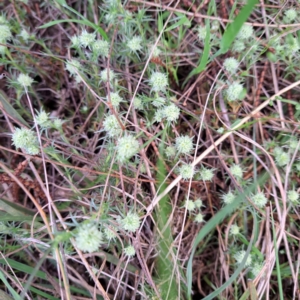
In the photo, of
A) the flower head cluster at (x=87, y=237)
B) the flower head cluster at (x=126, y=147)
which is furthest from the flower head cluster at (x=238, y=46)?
the flower head cluster at (x=87, y=237)

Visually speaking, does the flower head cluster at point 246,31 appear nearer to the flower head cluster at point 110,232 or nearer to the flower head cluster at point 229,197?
the flower head cluster at point 229,197

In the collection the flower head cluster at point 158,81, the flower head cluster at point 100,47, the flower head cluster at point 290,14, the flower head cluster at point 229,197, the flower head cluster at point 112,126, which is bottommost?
the flower head cluster at point 229,197

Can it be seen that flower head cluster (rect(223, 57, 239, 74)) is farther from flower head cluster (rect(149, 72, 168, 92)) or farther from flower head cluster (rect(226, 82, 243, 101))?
flower head cluster (rect(149, 72, 168, 92))

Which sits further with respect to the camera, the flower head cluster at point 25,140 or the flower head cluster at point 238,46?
the flower head cluster at point 238,46

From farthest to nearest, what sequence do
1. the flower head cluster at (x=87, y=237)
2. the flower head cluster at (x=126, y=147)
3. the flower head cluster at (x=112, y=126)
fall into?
the flower head cluster at (x=112, y=126) < the flower head cluster at (x=126, y=147) < the flower head cluster at (x=87, y=237)

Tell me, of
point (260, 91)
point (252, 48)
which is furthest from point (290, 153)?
point (252, 48)

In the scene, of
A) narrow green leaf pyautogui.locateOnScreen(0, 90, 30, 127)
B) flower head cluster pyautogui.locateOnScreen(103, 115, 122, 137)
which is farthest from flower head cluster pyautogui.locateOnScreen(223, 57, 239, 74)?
narrow green leaf pyautogui.locateOnScreen(0, 90, 30, 127)
